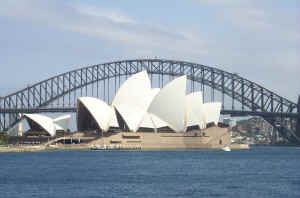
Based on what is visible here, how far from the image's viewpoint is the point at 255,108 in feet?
477

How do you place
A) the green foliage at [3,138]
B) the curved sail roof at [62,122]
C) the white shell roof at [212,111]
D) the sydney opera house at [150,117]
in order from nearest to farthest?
1. the sydney opera house at [150,117]
2. the white shell roof at [212,111]
3. the green foliage at [3,138]
4. the curved sail roof at [62,122]

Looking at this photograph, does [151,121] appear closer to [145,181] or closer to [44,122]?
[44,122]

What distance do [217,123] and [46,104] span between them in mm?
41165

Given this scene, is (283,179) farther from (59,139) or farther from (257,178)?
(59,139)

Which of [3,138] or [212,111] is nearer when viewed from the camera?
[212,111]

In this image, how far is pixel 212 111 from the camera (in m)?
126

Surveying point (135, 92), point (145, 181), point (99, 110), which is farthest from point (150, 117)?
point (145, 181)

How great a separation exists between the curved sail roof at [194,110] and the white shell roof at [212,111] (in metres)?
1.54

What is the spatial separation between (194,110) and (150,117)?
24.1 feet

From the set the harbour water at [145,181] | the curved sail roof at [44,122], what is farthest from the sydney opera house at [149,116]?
the harbour water at [145,181]

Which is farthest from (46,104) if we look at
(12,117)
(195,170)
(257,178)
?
(257,178)

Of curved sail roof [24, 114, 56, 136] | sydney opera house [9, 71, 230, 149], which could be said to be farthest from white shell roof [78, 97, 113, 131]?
curved sail roof [24, 114, 56, 136]

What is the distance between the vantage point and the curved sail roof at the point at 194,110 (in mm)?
119312

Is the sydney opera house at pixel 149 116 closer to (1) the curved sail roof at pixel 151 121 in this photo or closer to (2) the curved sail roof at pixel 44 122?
(1) the curved sail roof at pixel 151 121
